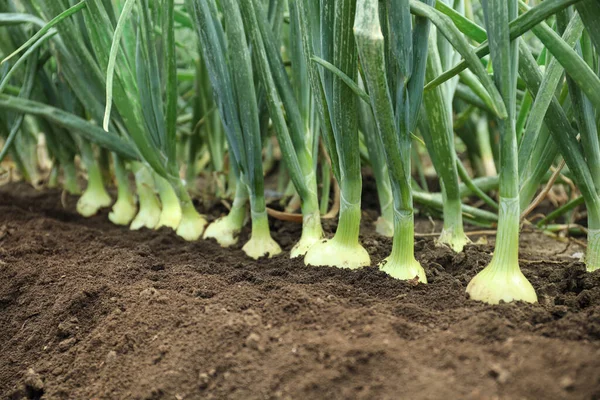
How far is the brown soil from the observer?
759 mm

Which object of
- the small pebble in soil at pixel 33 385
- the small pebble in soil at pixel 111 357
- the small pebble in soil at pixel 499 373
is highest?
the small pebble in soil at pixel 111 357

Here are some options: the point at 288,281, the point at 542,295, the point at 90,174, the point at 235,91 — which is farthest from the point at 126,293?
the point at 90,174

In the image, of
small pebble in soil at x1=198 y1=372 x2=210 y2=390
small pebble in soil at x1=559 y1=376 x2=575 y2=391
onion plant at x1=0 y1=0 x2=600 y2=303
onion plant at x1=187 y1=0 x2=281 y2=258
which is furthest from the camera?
onion plant at x1=187 y1=0 x2=281 y2=258

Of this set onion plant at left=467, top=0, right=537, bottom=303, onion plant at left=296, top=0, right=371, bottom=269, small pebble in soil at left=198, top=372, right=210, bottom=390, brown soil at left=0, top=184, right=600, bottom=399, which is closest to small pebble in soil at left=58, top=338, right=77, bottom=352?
brown soil at left=0, top=184, right=600, bottom=399

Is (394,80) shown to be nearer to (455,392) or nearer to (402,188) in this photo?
(402,188)

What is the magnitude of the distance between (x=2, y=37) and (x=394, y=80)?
1278 millimetres

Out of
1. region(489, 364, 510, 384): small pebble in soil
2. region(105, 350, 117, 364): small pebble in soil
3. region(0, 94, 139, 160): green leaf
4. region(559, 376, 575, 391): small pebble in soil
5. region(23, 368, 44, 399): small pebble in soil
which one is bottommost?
region(559, 376, 575, 391): small pebble in soil

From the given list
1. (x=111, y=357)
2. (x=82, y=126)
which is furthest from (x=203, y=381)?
(x=82, y=126)

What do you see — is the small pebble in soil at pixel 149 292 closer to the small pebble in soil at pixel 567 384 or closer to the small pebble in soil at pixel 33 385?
the small pebble in soil at pixel 33 385

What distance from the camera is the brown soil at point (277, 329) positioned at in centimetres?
76

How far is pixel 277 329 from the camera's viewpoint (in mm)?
899

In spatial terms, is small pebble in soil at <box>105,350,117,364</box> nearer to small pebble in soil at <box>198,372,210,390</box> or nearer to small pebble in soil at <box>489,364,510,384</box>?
small pebble in soil at <box>198,372,210,390</box>

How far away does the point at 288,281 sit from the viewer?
3.69 feet

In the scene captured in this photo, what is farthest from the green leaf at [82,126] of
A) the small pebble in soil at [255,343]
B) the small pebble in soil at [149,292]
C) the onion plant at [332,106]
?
the small pebble in soil at [255,343]
